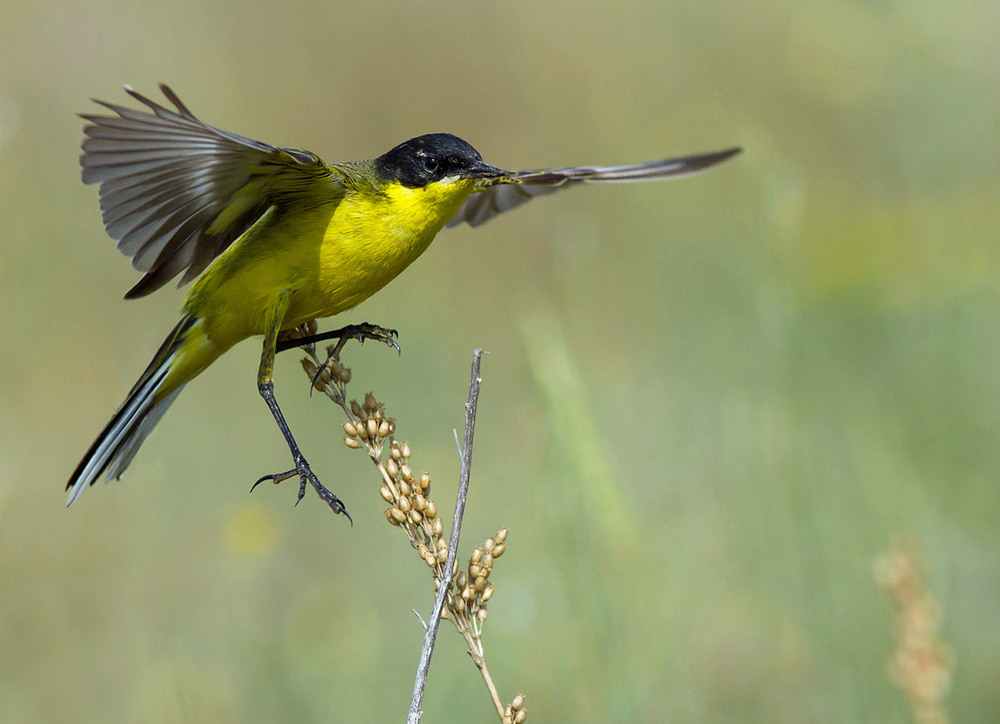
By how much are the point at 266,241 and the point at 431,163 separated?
0.71 m

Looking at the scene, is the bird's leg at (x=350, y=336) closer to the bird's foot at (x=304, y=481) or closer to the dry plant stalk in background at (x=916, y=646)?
the bird's foot at (x=304, y=481)

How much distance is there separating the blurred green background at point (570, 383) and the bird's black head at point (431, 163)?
0.52 metres

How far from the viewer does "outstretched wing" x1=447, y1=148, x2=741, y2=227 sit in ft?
15.0

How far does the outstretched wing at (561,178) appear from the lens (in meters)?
Result: 4.58

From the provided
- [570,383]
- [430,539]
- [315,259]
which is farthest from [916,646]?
[315,259]

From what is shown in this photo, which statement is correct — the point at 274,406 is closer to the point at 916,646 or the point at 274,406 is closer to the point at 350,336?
the point at 350,336

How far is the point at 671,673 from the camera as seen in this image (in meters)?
4.48

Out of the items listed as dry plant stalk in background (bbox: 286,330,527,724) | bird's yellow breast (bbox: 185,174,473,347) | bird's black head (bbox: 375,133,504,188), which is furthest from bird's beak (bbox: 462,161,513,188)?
dry plant stalk in background (bbox: 286,330,527,724)

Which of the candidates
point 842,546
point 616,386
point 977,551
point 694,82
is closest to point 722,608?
point 842,546

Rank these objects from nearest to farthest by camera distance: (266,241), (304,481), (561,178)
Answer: (304,481), (266,241), (561,178)

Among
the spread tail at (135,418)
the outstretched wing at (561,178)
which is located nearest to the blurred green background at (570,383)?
the spread tail at (135,418)

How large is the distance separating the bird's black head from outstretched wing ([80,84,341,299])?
0.96ft

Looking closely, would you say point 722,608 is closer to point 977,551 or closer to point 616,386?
point 977,551

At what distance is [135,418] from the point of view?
418cm
